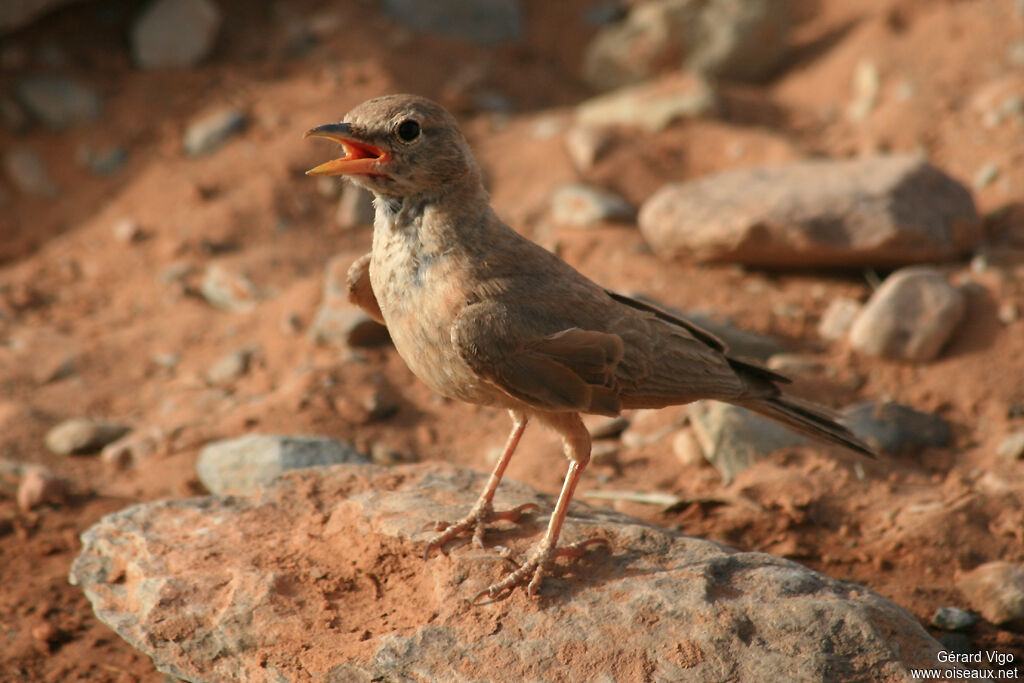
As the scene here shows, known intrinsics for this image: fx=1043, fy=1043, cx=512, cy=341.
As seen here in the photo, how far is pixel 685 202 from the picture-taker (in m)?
8.73

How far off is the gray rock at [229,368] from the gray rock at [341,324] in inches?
23.4

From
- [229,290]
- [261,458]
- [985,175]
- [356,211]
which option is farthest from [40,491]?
[985,175]

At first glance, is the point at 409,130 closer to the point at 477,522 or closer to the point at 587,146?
the point at 477,522

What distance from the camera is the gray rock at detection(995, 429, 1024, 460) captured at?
6707mm

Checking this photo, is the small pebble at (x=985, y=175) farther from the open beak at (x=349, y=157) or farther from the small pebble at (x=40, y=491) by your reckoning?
the small pebble at (x=40, y=491)

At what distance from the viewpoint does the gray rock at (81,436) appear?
750 centimetres

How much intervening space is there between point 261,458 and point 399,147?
268 cm

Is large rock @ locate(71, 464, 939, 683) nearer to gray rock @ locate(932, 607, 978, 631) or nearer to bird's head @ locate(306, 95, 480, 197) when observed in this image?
gray rock @ locate(932, 607, 978, 631)

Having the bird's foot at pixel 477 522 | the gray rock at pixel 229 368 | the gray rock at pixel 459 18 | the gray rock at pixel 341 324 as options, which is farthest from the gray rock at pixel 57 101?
the bird's foot at pixel 477 522

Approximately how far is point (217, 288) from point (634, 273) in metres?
3.76

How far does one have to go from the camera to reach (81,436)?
7.55 meters

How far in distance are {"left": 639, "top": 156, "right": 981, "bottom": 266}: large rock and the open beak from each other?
4.18 m

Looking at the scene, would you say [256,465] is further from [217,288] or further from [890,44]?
[890,44]

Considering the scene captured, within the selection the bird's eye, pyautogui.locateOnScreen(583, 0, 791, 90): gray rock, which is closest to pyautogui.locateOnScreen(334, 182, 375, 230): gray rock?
pyautogui.locateOnScreen(583, 0, 791, 90): gray rock
